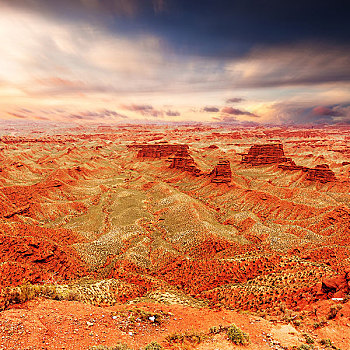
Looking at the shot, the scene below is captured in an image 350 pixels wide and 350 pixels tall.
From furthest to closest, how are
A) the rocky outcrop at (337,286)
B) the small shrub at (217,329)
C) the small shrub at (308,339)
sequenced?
the rocky outcrop at (337,286) → the small shrub at (217,329) → the small shrub at (308,339)

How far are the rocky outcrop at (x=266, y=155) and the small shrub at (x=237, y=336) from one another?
10531 cm

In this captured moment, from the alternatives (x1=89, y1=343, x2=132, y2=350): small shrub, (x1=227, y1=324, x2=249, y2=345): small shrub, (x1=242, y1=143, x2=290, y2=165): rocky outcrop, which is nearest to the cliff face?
(x1=242, y1=143, x2=290, y2=165): rocky outcrop

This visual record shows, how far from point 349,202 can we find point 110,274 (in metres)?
61.6

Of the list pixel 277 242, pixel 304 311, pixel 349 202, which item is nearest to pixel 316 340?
pixel 304 311

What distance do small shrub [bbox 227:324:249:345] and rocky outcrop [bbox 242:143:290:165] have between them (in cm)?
10531

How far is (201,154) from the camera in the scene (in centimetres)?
16288

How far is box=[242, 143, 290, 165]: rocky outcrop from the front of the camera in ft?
353

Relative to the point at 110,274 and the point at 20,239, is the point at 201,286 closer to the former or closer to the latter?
the point at 110,274

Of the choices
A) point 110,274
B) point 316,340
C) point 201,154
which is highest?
point 201,154

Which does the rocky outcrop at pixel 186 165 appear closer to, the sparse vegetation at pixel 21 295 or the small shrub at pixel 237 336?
the sparse vegetation at pixel 21 295

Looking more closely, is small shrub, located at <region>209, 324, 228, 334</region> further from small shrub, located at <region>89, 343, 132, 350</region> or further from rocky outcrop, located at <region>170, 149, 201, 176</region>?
rocky outcrop, located at <region>170, 149, 201, 176</region>

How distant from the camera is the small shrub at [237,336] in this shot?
11.9m

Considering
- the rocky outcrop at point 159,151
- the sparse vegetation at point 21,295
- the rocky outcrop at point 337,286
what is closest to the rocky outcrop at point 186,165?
the rocky outcrop at point 159,151

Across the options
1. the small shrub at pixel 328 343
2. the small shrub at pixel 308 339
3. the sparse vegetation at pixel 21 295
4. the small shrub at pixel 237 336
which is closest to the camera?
the small shrub at pixel 328 343
